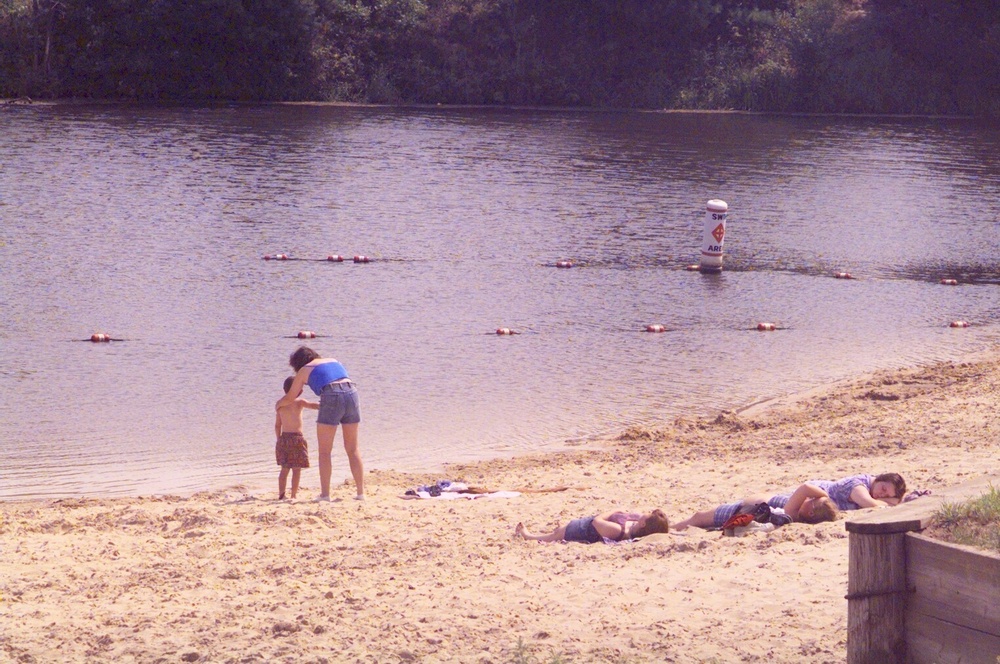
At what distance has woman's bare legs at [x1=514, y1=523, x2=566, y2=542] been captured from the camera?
8031 millimetres

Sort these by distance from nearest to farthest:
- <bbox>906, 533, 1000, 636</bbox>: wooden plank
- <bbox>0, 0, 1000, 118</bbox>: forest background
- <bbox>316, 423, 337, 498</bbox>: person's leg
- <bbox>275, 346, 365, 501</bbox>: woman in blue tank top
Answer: <bbox>906, 533, 1000, 636</bbox>: wooden plank
<bbox>316, 423, 337, 498</bbox>: person's leg
<bbox>275, 346, 365, 501</bbox>: woman in blue tank top
<bbox>0, 0, 1000, 118</bbox>: forest background

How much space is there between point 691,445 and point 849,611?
594 cm

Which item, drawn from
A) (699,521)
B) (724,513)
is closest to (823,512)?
(724,513)

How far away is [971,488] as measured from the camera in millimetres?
6133

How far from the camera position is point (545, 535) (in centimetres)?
810

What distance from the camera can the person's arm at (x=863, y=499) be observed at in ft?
26.2

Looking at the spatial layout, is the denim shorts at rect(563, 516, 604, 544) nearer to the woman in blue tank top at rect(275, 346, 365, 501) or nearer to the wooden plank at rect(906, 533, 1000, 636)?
the woman in blue tank top at rect(275, 346, 365, 501)

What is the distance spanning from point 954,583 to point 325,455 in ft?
17.5

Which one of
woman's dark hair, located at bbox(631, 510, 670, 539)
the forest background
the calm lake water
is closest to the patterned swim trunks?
the calm lake water

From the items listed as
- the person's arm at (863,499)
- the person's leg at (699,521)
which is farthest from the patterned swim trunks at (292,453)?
the person's arm at (863,499)

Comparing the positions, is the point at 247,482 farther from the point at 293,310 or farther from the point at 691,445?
the point at 293,310

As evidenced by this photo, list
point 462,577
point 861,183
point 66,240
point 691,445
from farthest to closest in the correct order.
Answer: point 861,183 < point 66,240 < point 691,445 < point 462,577

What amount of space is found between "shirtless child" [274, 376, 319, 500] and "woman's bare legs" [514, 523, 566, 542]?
6.57 ft

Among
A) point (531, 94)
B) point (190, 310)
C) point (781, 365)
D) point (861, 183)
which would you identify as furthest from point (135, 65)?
point (781, 365)
